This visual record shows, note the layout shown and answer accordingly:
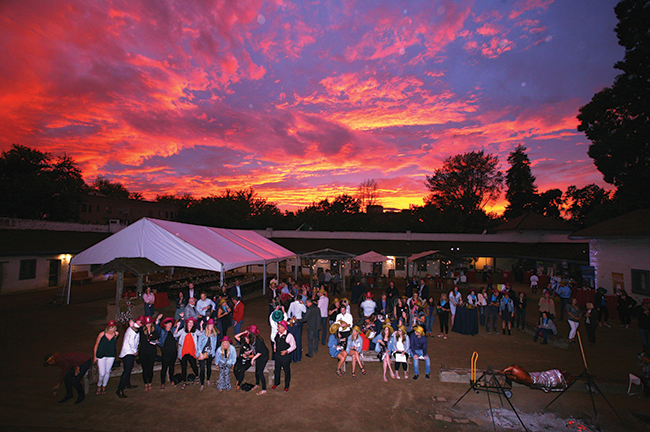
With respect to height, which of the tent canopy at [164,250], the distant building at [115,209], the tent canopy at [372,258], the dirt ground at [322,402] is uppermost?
the distant building at [115,209]

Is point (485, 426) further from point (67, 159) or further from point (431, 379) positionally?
point (67, 159)

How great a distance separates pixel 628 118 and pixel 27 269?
127 feet

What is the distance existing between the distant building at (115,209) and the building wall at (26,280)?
1147 inches

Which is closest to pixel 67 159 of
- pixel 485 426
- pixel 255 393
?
pixel 255 393

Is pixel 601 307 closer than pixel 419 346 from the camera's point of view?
No

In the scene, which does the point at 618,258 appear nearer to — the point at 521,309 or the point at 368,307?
the point at 521,309

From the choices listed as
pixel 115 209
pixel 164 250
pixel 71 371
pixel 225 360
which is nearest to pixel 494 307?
pixel 225 360

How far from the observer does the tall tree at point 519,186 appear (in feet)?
152

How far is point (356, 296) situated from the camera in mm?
16875

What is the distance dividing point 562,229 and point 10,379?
3855 cm

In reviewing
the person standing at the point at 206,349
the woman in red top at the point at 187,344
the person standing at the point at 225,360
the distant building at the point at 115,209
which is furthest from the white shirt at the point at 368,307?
the distant building at the point at 115,209

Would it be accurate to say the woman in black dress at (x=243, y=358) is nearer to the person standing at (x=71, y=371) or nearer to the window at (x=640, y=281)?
the person standing at (x=71, y=371)

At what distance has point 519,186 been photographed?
47.0 meters

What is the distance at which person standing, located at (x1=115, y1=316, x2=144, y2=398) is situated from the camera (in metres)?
6.25
